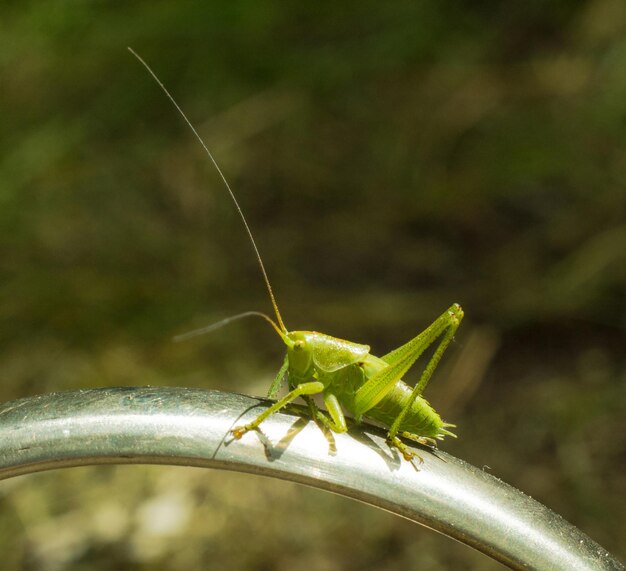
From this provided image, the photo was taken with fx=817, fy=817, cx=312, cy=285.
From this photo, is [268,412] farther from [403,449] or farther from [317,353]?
[317,353]

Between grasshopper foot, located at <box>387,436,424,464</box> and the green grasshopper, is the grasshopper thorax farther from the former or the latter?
grasshopper foot, located at <box>387,436,424,464</box>

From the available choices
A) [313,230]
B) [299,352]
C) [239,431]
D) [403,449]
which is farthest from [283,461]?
[313,230]

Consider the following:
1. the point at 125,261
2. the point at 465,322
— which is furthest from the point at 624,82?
the point at 125,261

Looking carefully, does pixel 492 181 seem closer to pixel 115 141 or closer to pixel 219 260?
pixel 219 260

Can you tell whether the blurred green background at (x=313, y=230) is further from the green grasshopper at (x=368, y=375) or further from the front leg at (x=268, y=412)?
the front leg at (x=268, y=412)

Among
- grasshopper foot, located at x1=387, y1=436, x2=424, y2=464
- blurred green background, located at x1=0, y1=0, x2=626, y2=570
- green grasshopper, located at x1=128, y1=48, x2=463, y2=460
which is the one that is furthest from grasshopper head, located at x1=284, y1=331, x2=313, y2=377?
blurred green background, located at x1=0, y1=0, x2=626, y2=570

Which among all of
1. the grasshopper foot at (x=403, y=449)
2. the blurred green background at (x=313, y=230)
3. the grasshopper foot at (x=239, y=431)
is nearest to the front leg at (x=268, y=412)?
the grasshopper foot at (x=239, y=431)
